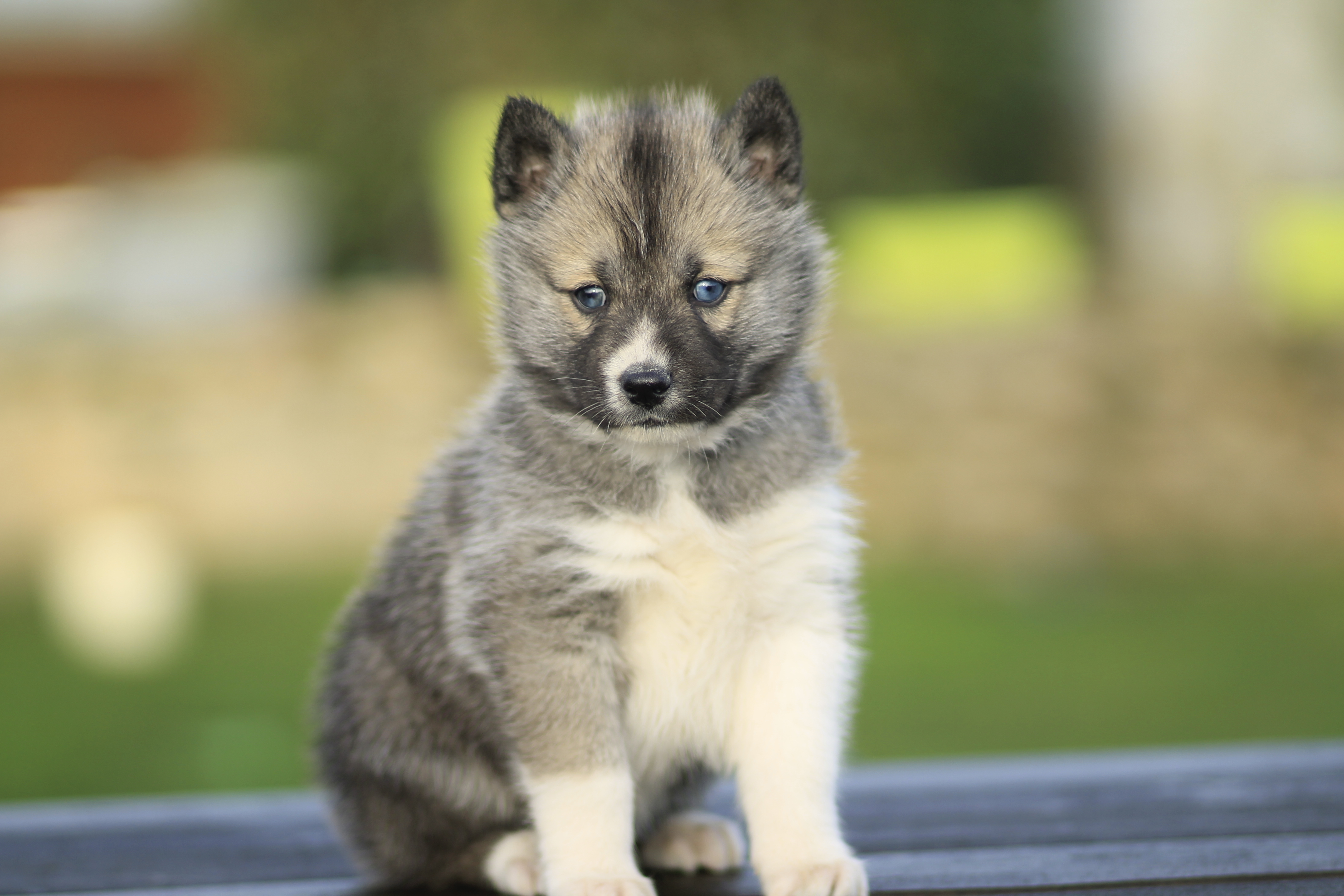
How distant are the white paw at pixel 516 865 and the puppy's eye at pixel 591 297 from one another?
94cm

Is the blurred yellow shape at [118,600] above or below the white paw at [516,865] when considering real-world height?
below

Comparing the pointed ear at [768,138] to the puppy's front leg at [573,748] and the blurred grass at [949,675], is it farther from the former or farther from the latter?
the blurred grass at [949,675]

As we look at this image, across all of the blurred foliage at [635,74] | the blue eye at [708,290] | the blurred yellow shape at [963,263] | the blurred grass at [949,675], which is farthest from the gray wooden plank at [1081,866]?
the blurred foliage at [635,74]

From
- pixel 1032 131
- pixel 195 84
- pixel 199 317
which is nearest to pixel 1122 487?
pixel 1032 131

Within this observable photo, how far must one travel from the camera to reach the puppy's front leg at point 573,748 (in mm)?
2311

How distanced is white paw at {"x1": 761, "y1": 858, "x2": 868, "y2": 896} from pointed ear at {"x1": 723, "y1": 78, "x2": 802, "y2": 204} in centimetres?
116

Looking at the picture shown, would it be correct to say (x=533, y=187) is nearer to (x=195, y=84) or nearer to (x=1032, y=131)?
(x=1032, y=131)

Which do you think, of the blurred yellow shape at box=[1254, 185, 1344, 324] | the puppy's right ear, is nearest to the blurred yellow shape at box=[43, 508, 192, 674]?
the puppy's right ear

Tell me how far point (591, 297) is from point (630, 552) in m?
0.44

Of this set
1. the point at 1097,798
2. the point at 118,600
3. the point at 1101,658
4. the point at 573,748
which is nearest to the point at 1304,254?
the point at 1101,658

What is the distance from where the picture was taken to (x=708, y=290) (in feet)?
7.90

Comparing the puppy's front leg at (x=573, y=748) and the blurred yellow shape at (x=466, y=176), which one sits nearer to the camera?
the puppy's front leg at (x=573, y=748)

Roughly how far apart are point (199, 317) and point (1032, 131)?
→ 5975 millimetres

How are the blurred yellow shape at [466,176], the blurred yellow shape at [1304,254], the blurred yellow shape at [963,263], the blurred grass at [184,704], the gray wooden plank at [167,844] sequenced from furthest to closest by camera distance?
the blurred yellow shape at [466,176]
the blurred yellow shape at [963,263]
the blurred yellow shape at [1304,254]
the blurred grass at [184,704]
the gray wooden plank at [167,844]
